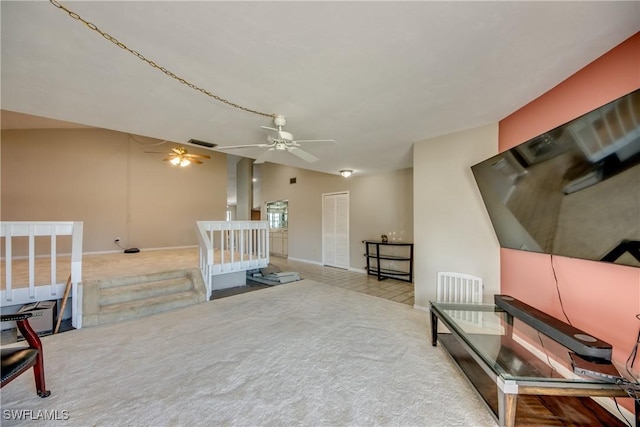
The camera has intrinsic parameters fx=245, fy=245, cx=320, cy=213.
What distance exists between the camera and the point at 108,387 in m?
1.95

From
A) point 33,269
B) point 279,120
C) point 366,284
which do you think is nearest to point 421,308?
point 366,284

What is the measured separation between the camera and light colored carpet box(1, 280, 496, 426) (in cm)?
169

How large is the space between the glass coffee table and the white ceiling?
217cm

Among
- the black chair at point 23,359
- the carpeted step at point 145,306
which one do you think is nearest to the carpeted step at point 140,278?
the carpeted step at point 145,306

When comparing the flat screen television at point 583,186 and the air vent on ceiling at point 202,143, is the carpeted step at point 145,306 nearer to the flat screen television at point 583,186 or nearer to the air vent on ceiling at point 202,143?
the air vent on ceiling at point 202,143

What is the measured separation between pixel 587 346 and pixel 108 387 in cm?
354

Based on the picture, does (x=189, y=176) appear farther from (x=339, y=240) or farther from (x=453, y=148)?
(x=453, y=148)

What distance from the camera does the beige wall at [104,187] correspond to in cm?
532

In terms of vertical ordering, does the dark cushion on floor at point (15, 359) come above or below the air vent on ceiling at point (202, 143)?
below

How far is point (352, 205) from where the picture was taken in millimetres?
6738

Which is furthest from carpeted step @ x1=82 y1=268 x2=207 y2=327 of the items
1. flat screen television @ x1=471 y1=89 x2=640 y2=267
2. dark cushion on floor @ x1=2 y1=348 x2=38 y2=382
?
flat screen television @ x1=471 y1=89 x2=640 y2=267

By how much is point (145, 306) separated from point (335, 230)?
476 cm

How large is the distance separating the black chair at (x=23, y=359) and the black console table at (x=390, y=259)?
17.0 feet

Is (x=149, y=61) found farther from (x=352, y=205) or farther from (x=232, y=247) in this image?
(x=352, y=205)
